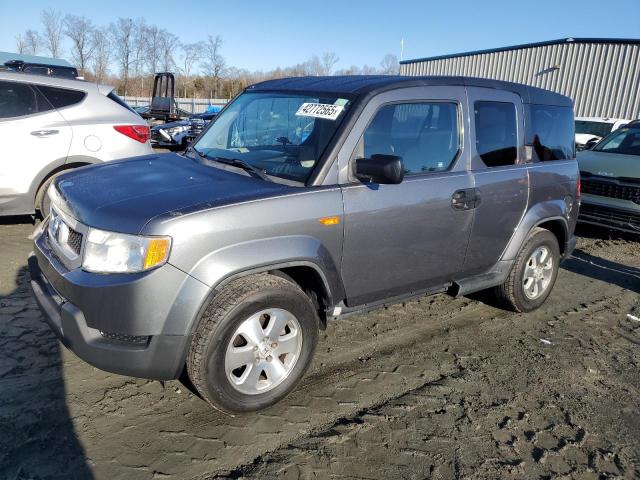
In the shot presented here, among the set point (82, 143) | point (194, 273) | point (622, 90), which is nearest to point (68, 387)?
point (194, 273)

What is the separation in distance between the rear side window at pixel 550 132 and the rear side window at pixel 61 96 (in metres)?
5.02

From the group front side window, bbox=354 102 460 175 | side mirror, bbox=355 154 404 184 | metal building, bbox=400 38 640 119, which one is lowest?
side mirror, bbox=355 154 404 184

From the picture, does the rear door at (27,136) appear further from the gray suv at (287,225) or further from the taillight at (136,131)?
the gray suv at (287,225)

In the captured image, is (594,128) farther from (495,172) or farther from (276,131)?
(276,131)

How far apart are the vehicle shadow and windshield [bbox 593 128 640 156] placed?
8254mm

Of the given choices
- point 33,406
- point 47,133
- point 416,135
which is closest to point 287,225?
point 416,135

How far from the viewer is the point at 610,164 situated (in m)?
7.46

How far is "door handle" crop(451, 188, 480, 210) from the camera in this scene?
362 cm

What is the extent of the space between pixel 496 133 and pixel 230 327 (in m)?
2.69

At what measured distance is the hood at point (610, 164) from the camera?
7.14 meters

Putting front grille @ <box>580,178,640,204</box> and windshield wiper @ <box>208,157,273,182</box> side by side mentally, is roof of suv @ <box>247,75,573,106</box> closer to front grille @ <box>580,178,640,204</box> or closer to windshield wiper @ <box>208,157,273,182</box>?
windshield wiper @ <box>208,157,273,182</box>

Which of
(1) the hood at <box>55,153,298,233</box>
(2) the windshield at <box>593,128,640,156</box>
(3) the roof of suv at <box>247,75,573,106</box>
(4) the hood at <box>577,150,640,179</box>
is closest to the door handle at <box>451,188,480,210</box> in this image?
(3) the roof of suv at <box>247,75,573,106</box>

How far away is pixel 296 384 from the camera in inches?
122

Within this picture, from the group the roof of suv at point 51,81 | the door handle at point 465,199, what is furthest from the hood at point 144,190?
the roof of suv at point 51,81
